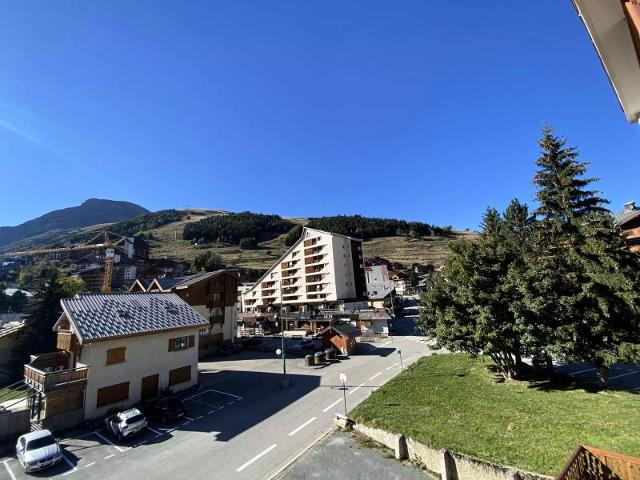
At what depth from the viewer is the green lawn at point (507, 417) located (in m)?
14.8

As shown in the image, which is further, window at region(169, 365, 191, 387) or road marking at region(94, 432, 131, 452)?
Answer: window at region(169, 365, 191, 387)

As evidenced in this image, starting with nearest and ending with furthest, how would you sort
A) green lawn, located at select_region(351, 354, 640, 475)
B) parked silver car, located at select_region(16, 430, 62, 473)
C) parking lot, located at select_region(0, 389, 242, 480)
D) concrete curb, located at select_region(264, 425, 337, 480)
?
green lawn, located at select_region(351, 354, 640, 475) → concrete curb, located at select_region(264, 425, 337, 480) → parked silver car, located at select_region(16, 430, 62, 473) → parking lot, located at select_region(0, 389, 242, 480)

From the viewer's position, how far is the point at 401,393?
990 inches

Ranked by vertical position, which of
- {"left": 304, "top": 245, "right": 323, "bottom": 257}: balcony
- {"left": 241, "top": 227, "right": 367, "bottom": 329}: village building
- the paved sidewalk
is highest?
{"left": 304, "top": 245, "right": 323, "bottom": 257}: balcony

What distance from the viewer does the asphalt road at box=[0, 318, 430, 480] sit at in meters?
17.7

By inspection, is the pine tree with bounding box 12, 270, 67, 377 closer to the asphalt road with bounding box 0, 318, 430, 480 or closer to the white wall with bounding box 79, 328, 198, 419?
the white wall with bounding box 79, 328, 198, 419

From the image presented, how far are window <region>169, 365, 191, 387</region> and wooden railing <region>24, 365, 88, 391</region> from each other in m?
7.20

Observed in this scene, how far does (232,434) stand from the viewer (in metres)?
21.4

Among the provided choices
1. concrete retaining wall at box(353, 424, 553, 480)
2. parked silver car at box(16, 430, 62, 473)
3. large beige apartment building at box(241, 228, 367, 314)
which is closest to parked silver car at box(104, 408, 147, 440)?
parked silver car at box(16, 430, 62, 473)

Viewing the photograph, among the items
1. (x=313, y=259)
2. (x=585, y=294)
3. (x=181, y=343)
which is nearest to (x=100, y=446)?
(x=181, y=343)

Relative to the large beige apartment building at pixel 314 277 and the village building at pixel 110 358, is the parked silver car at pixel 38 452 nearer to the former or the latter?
the village building at pixel 110 358

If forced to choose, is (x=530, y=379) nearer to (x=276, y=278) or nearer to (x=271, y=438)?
(x=271, y=438)

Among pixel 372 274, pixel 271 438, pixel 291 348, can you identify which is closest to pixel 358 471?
pixel 271 438

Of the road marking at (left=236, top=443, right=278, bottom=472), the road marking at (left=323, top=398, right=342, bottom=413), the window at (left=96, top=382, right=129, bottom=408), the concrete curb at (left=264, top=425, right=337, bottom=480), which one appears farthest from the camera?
the window at (left=96, top=382, right=129, bottom=408)
